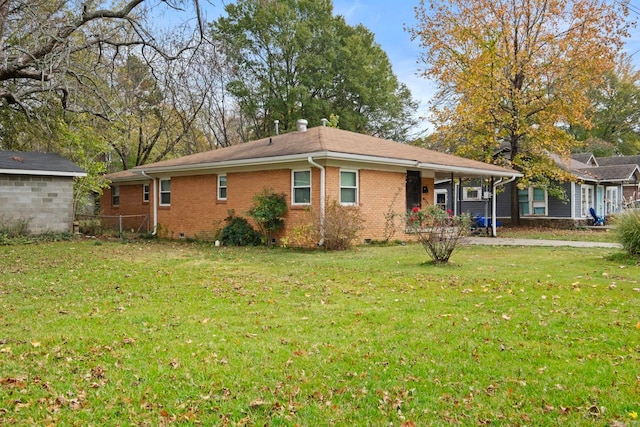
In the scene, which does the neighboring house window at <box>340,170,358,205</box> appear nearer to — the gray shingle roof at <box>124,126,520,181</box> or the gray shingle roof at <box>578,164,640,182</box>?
the gray shingle roof at <box>124,126,520,181</box>

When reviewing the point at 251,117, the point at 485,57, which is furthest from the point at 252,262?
the point at 251,117

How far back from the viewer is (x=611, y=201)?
31.7 metres

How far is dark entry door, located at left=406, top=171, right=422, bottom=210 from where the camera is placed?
58.9 ft

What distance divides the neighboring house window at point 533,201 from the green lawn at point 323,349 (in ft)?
61.9

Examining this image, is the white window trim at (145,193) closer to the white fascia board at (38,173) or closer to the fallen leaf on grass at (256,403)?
the white fascia board at (38,173)

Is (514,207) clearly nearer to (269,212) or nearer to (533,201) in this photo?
(533,201)

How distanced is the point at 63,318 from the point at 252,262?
5.71 metres

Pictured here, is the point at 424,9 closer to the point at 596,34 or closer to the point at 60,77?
the point at 596,34

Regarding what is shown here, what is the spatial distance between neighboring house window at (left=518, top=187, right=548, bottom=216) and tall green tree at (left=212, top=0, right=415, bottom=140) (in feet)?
42.9

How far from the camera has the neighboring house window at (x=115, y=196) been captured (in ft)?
81.5

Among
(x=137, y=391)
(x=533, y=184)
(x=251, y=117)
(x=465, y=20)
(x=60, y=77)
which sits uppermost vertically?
(x=465, y=20)

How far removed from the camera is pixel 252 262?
11.4 m

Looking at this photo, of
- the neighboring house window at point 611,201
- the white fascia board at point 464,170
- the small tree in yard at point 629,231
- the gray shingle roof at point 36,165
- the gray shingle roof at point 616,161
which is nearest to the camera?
Result: the small tree in yard at point 629,231

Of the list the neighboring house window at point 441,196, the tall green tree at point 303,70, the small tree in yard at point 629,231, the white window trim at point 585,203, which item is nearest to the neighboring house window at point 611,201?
the white window trim at point 585,203
